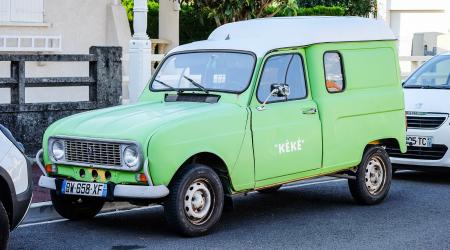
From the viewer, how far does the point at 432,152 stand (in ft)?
45.2

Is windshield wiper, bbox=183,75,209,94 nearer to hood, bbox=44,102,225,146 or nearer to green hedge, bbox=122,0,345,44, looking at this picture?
hood, bbox=44,102,225,146

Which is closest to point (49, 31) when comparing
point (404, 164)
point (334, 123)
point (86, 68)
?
point (86, 68)

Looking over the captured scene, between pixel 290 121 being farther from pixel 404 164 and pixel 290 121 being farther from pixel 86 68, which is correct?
pixel 86 68

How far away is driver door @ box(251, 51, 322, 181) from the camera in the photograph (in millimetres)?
10484

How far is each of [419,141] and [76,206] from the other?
5.07 metres

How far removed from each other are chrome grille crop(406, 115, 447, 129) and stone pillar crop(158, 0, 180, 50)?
849cm

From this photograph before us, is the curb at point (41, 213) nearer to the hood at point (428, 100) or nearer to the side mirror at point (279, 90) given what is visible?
the side mirror at point (279, 90)

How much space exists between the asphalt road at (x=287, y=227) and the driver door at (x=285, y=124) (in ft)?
1.97

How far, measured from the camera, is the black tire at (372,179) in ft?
38.7

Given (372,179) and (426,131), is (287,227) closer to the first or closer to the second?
(372,179)

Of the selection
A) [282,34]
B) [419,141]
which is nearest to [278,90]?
[282,34]

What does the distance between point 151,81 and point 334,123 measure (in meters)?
1.96

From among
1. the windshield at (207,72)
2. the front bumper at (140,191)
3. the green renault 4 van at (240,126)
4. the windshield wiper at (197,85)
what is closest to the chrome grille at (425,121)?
the green renault 4 van at (240,126)

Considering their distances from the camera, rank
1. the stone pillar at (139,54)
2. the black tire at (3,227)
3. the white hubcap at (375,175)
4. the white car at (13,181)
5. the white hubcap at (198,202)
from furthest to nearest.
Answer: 1. the stone pillar at (139,54)
2. the white hubcap at (375,175)
3. the white hubcap at (198,202)
4. the white car at (13,181)
5. the black tire at (3,227)
